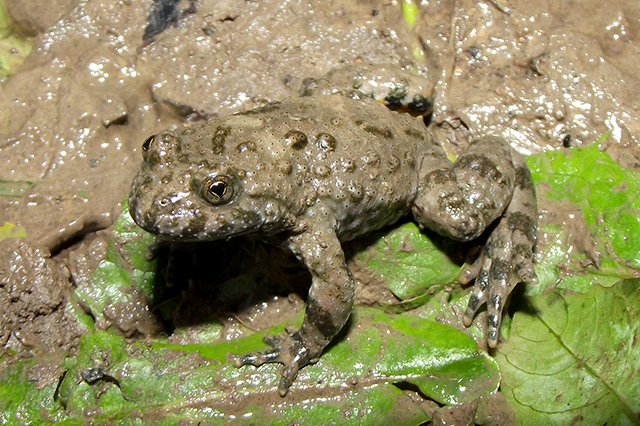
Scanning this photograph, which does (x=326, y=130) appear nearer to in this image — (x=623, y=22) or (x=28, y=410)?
(x=28, y=410)

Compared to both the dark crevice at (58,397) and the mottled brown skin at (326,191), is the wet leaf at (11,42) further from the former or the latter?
the dark crevice at (58,397)

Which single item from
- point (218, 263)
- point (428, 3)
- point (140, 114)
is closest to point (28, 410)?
point (218, 263)

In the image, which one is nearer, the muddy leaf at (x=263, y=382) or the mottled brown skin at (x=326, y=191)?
the mottled brown skin at (x=326, y=191)

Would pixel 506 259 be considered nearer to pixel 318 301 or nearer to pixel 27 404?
pixel 318 301

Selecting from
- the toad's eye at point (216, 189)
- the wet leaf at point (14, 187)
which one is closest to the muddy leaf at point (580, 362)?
the toad's eye at point (216, 189)

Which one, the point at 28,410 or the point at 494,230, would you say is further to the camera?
the point at 494,230

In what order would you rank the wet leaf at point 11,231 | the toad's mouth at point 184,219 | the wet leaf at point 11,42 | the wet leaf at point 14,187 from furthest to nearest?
the wet leaf at point 11,42 → the wet leaf at point 14,187 → the wet leaf at point 11,231 → the toad's mouth at point 184,219
